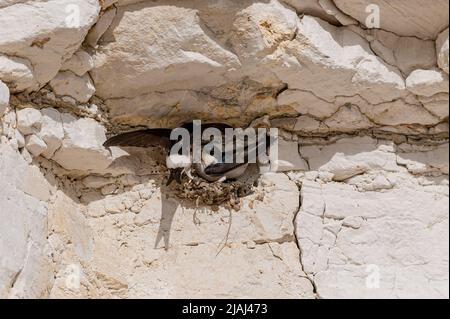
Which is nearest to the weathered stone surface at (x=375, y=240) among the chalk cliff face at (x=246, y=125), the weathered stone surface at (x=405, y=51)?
the chalk cliff face at (x=246, y=125)

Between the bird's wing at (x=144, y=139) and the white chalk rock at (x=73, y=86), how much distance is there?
31 cm

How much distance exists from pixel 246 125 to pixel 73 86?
1186 millimetres

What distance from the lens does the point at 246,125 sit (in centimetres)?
502

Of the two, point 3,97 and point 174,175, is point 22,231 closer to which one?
point 3,97

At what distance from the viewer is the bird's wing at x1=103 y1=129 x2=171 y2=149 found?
15.3ft

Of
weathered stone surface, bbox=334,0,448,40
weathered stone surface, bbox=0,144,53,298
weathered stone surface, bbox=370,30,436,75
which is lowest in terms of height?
weathered stone surface, bbox=0,144,53,298

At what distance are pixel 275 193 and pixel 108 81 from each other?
1274 mm

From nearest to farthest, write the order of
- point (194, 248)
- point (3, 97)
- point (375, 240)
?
1. point (3, 97)
2. point (194, 248)
3. point (375, 240)

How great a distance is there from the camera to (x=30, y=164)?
4297 millimetres

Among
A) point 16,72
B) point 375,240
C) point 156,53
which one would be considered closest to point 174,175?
point 156,53

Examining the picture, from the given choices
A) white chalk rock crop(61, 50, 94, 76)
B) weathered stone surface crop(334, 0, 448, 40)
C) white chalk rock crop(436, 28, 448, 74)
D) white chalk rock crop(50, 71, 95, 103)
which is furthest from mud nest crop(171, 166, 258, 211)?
white chalk rock crop(436, 28, 448, 74)

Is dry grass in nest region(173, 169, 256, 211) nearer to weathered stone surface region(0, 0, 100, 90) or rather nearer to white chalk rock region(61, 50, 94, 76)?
white chalk rock region(61, 50, 94, 76)

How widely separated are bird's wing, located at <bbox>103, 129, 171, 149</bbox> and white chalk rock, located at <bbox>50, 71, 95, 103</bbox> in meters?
0.31
